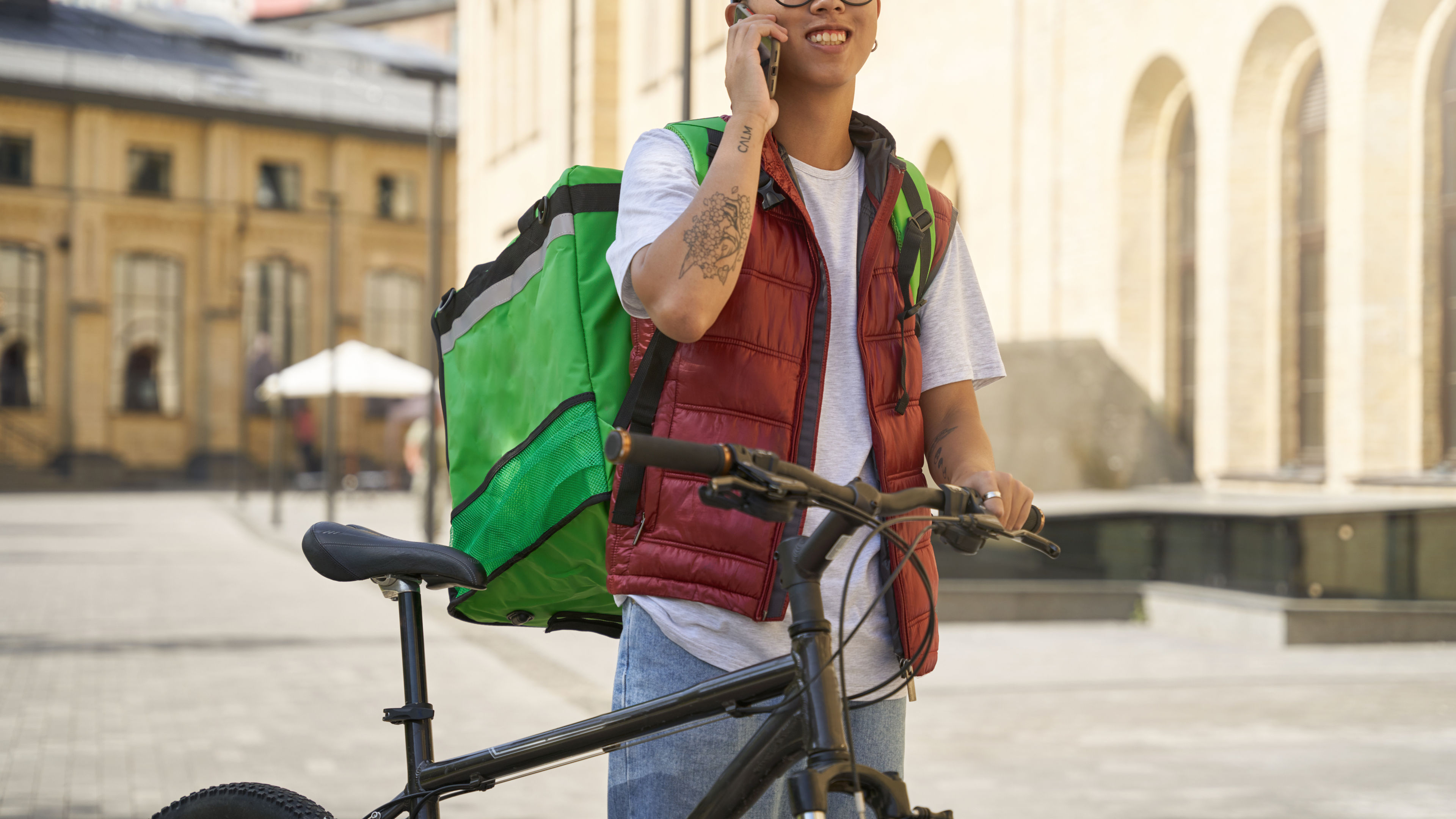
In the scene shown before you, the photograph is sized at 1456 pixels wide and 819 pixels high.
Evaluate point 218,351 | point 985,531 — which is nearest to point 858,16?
point 985,531

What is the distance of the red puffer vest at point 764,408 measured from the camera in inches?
83.6

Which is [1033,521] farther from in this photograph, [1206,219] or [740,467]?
[1206,219]

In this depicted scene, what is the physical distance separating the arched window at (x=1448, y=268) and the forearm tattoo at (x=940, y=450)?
11834mm

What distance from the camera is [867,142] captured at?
7.84 ft

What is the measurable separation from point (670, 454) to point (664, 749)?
0.64 metres

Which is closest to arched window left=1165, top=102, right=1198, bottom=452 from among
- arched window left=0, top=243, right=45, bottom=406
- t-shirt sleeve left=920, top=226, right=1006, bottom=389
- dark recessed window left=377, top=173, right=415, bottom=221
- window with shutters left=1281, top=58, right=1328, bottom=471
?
window with shutters left=1281, top=58, right=1328, bottom=471

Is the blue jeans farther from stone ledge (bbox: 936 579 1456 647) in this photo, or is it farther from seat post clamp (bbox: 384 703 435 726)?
stone ledge (bbox: 936 579 1456 647)

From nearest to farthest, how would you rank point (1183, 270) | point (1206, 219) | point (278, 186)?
point (1206, 219), point (1183, 270), point (278, 186)

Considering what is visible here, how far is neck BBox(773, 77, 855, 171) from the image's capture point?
2.31 metres

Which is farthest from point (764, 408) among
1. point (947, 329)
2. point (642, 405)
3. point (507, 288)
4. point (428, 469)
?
point (428, 469)

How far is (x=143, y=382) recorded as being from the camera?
160 ft

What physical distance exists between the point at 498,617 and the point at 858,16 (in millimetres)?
1162

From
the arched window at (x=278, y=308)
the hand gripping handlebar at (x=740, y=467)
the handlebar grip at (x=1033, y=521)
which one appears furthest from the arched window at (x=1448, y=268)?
the arched window at (x=278, y=308)

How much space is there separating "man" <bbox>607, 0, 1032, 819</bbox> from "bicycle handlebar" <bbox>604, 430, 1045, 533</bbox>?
1.07 ft
